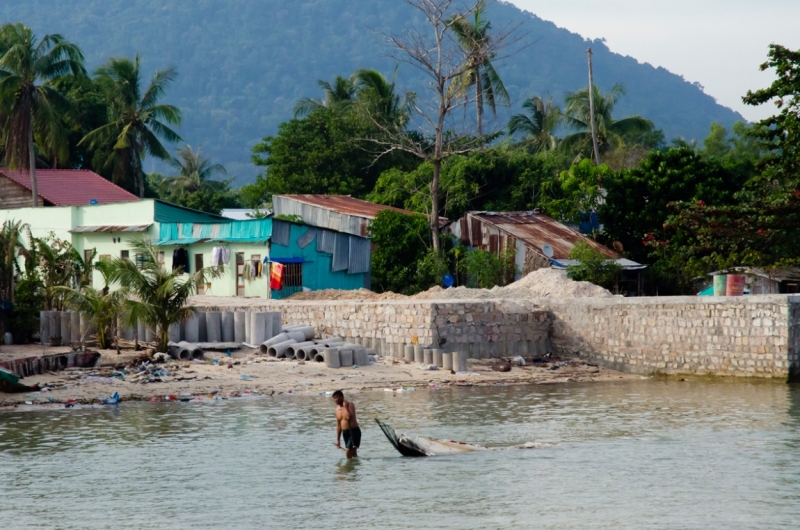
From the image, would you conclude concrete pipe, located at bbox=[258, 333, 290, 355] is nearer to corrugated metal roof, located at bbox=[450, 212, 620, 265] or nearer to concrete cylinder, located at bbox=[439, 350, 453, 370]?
concrete cylinder, located at bbox=[439, 350, 453, 370]

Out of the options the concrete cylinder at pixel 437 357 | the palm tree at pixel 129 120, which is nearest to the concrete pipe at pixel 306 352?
the concrete cylinder at pixel 437 357

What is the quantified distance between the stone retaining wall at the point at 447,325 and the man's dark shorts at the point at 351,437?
9.65 m

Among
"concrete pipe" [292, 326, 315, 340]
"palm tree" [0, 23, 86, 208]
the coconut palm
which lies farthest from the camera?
the coconut palm

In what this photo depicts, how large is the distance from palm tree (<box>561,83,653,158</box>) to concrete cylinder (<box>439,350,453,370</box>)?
29.7m

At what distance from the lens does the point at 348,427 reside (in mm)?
15211

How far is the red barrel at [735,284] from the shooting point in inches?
930

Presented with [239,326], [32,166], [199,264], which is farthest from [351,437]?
[32,166]

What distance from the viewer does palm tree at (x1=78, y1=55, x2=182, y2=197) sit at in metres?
51.8

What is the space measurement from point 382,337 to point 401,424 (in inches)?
295

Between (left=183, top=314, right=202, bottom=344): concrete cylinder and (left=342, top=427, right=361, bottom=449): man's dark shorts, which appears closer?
(left=342, top=427, right=361, bottom=449): man's dark shorts

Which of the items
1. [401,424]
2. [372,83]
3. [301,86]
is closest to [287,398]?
[401,424]

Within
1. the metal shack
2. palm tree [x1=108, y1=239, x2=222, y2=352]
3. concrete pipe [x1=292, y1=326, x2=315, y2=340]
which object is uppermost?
the metal shack

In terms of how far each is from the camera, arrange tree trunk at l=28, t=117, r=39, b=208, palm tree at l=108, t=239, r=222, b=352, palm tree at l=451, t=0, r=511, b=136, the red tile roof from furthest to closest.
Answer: palm tree at l=451, t=0, r=511, b=136 < the red tile roof < tree trunk at l=28, t=117, r=39, b=208 < palm tree at l=108, t=239, r=222, b=352

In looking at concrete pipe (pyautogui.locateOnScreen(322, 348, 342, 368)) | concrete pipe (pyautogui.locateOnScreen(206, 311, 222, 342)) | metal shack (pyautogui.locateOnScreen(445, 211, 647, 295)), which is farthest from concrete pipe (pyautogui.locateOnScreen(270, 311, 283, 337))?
metal shack (pyautogui.locateOnScreen(445, 211, 647, 295))
